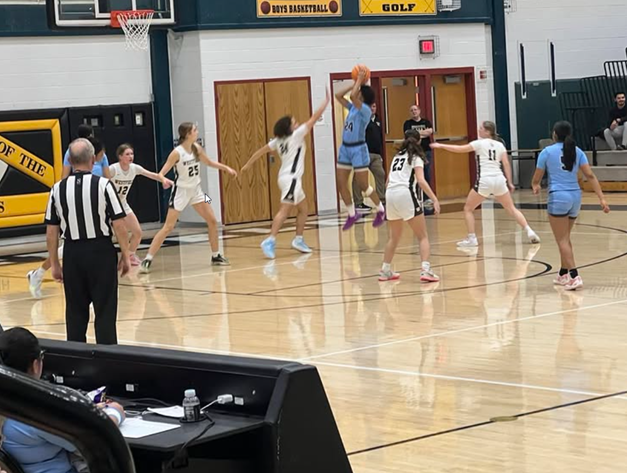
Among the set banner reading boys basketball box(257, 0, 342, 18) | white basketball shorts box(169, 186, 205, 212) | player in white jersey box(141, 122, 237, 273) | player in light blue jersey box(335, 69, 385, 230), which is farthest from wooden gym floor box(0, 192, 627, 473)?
banner reading boys basketball box(257, 0, 342, 18)

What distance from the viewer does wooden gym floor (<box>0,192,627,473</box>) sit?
20.0 ft

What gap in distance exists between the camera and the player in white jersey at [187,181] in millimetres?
14047

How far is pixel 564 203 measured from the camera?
1116 cm

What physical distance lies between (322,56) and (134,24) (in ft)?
12.8

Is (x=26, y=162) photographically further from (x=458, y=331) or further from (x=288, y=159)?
(x=458, y=331)

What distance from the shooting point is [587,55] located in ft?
81.0

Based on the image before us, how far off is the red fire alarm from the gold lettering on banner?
25.1 feet

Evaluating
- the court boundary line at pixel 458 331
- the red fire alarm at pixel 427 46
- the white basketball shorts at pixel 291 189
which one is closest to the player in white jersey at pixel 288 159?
the white basketball shorts at pixel 291 189

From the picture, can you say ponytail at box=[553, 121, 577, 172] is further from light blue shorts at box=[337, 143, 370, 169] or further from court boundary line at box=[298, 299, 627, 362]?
light blue shorts at box=[337, 143, 370, 169]

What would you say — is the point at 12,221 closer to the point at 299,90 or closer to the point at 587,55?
the point at 299,90

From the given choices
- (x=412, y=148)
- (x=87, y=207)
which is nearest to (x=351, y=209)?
(x=412, y=148)

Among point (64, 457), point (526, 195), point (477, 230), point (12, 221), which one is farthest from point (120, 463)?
point (526, 195)

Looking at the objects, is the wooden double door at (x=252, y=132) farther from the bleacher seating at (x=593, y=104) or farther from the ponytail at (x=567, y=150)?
the ponytail at (x=567, y=150)

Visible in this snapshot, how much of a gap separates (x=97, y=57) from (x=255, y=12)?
9.62 ft
